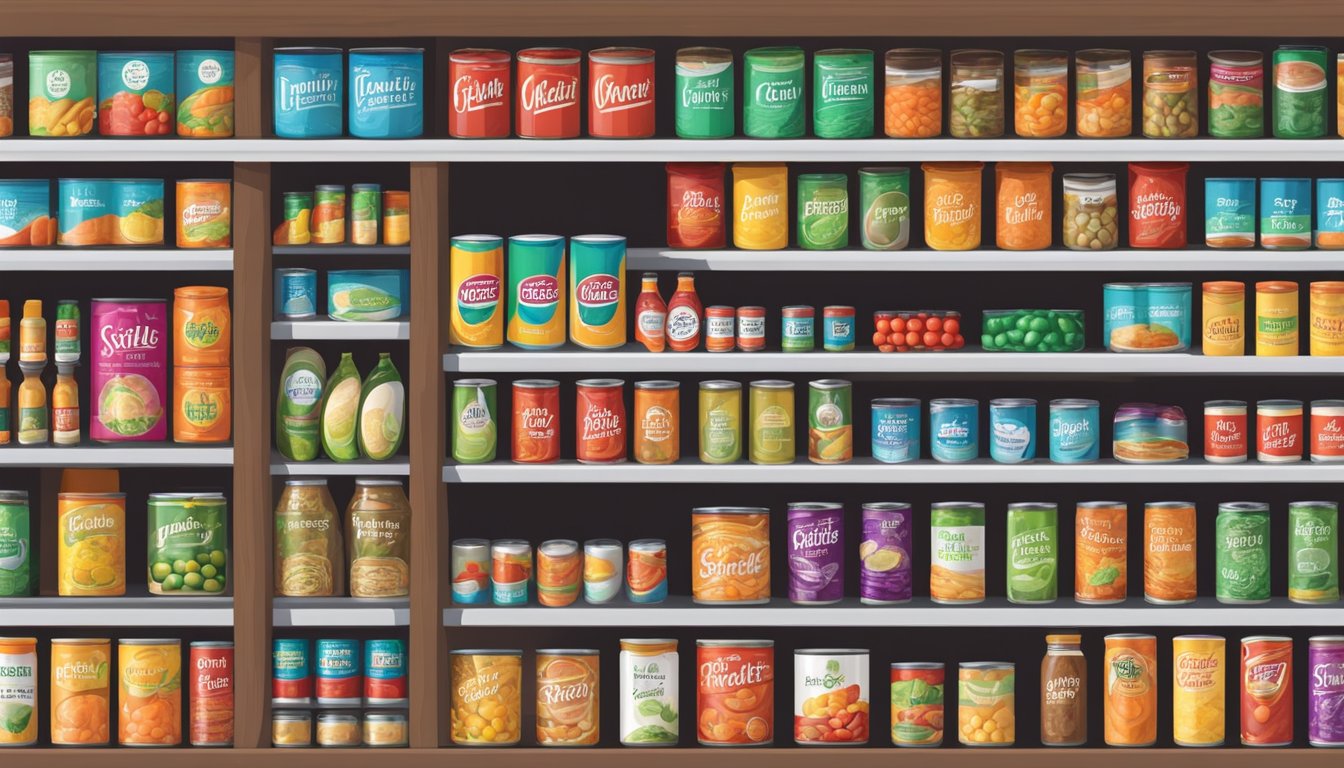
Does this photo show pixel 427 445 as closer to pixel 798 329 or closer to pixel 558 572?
pixel 558 572

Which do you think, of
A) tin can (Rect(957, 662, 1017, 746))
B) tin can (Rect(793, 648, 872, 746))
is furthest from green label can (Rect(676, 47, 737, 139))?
tin can (Rect(957, 662, 1017, 746))

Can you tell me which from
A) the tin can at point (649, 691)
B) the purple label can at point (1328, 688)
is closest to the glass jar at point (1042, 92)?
Answer: the purple label can at point (1328, 688)

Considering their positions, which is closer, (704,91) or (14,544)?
(704,91)

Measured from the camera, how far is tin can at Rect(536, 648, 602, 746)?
3508 mm

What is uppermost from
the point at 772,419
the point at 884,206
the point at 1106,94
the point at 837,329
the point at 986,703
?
the point at 1106,94

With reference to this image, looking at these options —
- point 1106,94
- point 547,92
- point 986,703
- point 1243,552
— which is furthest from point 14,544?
point 1243,552

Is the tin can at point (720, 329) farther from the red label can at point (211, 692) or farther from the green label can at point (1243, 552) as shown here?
the red label can at point (211, 692)

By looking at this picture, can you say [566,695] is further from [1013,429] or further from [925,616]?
[1013,429]

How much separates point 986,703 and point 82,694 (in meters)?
1.92

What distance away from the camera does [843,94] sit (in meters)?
3.45

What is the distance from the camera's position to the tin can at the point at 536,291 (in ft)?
11.4

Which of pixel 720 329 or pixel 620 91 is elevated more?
pixel 620 91

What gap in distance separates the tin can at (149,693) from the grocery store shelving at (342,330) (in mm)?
714

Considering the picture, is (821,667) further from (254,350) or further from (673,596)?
(254,350)
